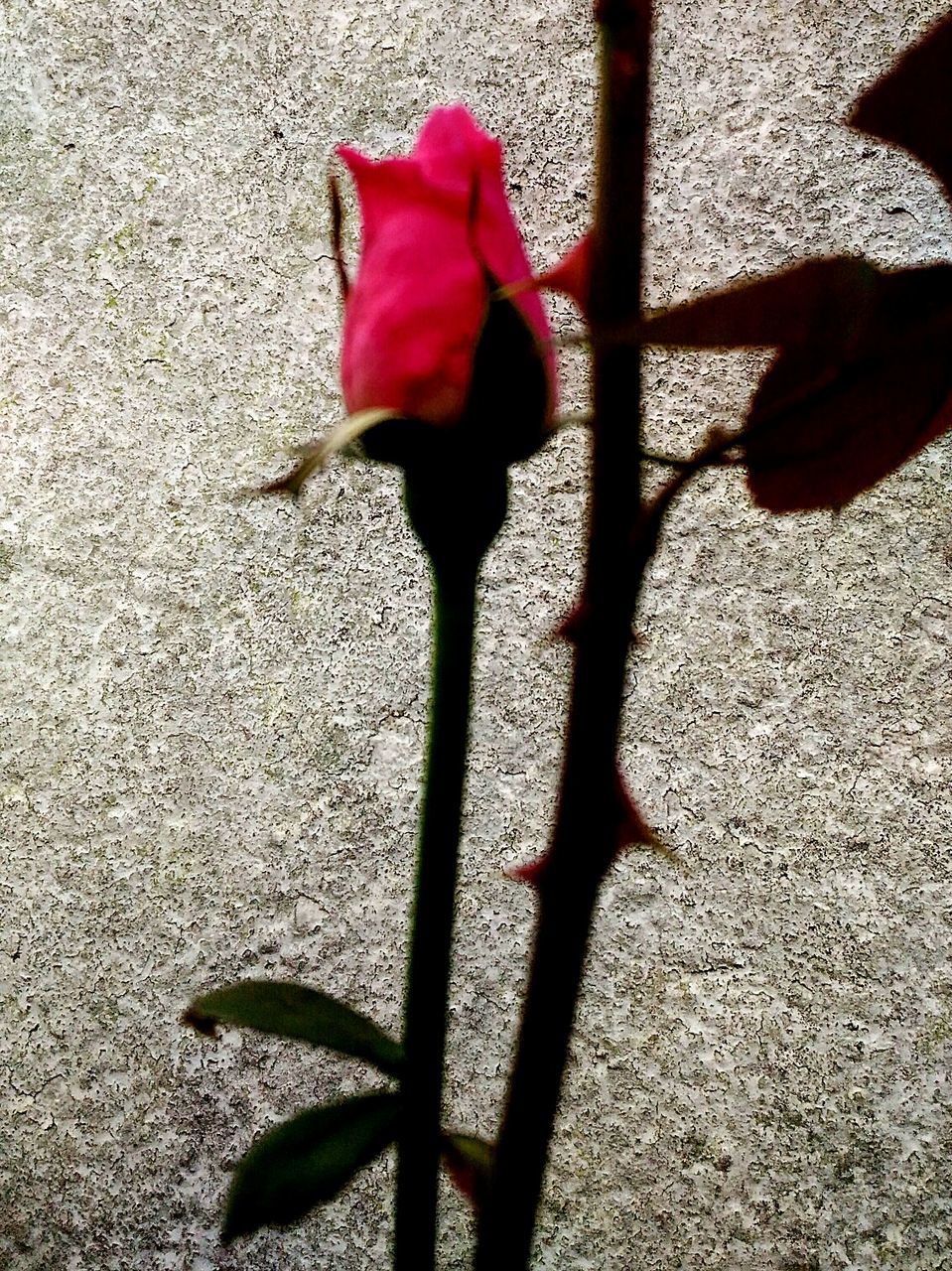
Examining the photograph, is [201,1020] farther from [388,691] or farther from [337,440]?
[388,691]

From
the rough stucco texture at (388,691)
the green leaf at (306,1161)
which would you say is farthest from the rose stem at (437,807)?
the rough stucco texture at (388,691)

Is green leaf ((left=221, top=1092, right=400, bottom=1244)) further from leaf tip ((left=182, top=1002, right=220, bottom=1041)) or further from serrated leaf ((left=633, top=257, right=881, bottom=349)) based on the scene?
serrated leaf ((left=633, top=257, right=881, bottom=349))

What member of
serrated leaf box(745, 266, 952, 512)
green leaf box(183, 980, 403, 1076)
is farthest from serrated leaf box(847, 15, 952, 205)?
green leaf box(183, 980, 403, 1076)

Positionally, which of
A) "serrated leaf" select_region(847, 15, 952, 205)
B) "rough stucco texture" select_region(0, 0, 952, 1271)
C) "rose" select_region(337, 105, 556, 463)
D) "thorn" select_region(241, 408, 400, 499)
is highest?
"serrated leaf" select_region(847, 15, 952, 205)

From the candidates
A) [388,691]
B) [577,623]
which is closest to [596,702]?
[577,623]

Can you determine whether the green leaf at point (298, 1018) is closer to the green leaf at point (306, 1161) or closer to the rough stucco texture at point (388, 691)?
the green leaf at point (306, 1161)
